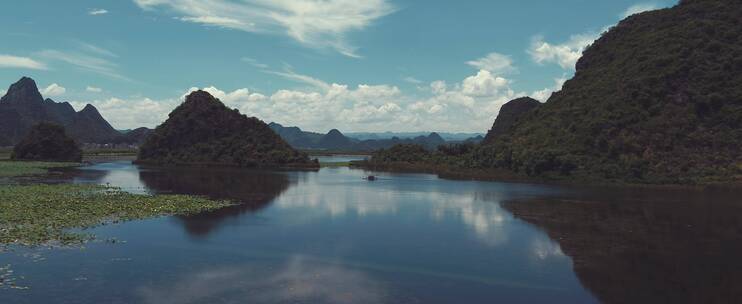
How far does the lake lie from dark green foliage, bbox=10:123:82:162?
4036 inches

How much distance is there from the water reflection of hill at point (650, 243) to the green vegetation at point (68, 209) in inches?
1132

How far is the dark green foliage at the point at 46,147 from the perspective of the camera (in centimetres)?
12962

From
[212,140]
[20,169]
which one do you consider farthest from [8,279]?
[212,140]

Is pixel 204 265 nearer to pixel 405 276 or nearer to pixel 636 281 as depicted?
pixel 405 276

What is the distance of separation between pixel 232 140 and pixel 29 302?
130815 mm

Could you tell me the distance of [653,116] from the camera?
94.9 meters

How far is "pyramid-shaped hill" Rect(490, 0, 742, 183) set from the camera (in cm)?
8431

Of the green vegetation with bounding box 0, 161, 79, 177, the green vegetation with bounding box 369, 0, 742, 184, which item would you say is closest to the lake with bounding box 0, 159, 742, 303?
the green vegetation with bounding box 369, 0, 742, 184

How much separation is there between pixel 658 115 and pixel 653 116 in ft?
2.85

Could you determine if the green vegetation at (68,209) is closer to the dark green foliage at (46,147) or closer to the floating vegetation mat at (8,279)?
the floating vegetation mat at (8,279)

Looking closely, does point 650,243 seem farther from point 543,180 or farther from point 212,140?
point 212,140

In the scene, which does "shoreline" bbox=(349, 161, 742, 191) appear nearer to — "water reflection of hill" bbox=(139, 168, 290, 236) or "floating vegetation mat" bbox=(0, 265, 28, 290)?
"water reflection of hill" bbox=(139, 168, 290, 236)

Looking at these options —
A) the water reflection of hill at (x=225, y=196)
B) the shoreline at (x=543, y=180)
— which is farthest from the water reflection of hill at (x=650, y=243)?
the water reflection of hill at (x=225, y=196)

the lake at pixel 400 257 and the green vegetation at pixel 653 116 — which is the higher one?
the green vegetation at pixel 653 116
